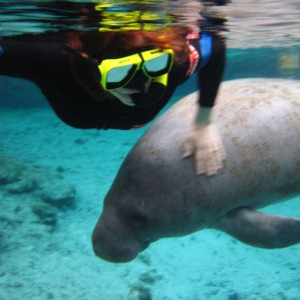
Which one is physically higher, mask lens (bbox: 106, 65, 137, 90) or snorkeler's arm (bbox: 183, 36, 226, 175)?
mask lens (bbox: 106, 65, 137, 90)

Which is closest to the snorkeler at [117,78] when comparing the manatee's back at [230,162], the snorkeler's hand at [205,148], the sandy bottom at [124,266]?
the snorkeler's hand at [205,148]

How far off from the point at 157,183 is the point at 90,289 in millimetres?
4899

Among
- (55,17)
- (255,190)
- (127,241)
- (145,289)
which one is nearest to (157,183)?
(127,241)

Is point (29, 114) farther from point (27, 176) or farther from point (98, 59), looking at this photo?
point (98, 59)

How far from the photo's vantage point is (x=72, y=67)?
12.6 ft

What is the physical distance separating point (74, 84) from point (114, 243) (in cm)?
178

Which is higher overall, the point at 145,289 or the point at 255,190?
the point at 255,190

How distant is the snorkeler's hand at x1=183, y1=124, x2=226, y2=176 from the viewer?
3.99m

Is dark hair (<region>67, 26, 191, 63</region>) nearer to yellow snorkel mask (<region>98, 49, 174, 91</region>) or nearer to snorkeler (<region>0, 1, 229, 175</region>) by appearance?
snorkeler (<region>0, 1, 229, 175</region>)

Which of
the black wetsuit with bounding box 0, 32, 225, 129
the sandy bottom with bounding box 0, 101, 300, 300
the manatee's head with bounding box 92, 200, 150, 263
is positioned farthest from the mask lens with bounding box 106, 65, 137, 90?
the sandy bottom with bounding box 0, 101, 300, 300

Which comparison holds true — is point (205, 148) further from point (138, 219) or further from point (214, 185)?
point (138, 219)

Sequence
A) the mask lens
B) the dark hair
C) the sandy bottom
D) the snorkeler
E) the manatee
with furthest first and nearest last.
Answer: the sandy bottom
the manatee
the dark hair
the snorkeler
the mask lens

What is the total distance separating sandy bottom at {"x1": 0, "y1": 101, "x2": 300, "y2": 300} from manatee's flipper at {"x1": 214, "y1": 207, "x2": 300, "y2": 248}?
153 inches

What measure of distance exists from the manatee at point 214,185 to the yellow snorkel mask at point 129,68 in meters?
0.82
